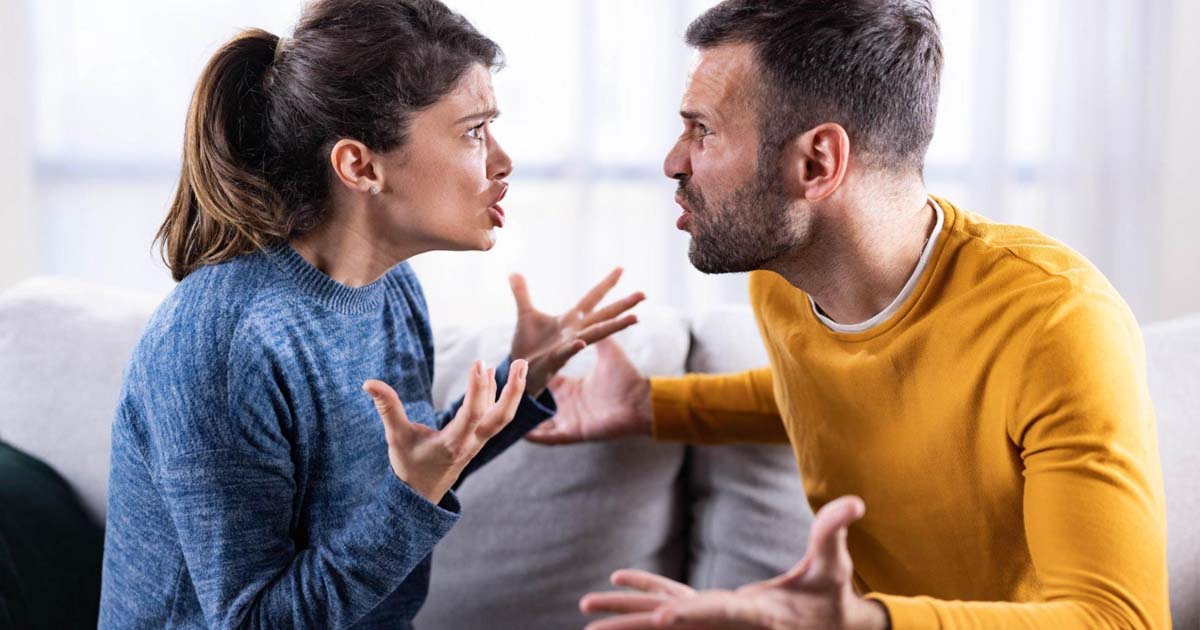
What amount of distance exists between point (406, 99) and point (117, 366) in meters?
0.72

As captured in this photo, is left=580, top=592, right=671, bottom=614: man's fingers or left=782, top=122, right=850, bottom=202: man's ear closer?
left=580, top=592, right=671, bottom=614: man's fingers

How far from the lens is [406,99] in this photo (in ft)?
4.09

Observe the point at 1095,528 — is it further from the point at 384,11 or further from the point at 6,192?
the point at 6,192

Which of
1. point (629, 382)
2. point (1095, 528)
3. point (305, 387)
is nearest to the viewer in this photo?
point (1095, 528)

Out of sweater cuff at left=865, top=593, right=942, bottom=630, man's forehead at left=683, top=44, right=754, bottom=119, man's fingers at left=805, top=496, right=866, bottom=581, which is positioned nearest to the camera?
man's fingers at left=805, top=496, right=866, bottom=581

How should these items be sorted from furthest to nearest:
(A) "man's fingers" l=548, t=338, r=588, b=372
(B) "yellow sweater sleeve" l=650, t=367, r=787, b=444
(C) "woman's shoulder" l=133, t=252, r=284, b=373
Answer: (B) "yellow sweater sleeve" l=650, t=367, r=787, b=444 → (A) "man's fingers" l=548, t=338, r=588, b=372 → (C) "woman's shoulder" l=133, t=252, r=284, b=373

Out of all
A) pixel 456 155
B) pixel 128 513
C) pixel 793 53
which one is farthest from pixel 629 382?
pixel 128 513

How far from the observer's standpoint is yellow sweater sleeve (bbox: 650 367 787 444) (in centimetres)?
154

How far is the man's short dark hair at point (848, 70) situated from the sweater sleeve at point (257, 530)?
0.58m

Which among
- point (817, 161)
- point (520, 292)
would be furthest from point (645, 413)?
point (817, 161)

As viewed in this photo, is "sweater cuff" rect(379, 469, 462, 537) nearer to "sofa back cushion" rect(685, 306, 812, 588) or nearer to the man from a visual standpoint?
the man

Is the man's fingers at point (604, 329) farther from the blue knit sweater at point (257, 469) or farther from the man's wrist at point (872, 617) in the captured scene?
the man's wrist at point (872, 617)

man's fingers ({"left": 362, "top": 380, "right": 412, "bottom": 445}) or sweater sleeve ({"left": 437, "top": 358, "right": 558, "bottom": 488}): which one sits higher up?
man's fingers ({"left": 362, "top": 380, "right": 412, "bottom": 445})

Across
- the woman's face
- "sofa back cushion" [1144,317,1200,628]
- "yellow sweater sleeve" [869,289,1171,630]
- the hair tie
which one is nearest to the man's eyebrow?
the woman's face
